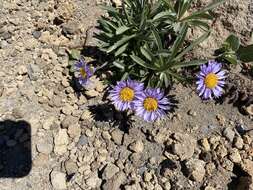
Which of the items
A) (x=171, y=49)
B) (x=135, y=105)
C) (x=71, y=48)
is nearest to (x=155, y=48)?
(x=171, y=49)

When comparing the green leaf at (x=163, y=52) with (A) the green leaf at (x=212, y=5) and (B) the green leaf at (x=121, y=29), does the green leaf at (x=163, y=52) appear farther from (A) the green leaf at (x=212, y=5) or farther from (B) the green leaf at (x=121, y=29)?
(A) the green leaf at (x=212, y=5)

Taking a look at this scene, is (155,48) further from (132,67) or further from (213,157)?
(213,157)

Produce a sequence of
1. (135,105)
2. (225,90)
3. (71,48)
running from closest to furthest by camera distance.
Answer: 1. (135,105)
2. (225,90)
3. (71,48)

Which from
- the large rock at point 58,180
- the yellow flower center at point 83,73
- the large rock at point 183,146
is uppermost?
the yellow flower center at point 83,73

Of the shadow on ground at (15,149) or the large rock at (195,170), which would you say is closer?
the large rock at (195,170)

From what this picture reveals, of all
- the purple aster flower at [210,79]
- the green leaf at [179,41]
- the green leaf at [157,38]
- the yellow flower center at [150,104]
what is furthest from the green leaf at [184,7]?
the yellow flower center at [150,104]

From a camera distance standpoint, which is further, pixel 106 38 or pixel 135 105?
pixel 106 38

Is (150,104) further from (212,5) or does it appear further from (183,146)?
(212,5)
